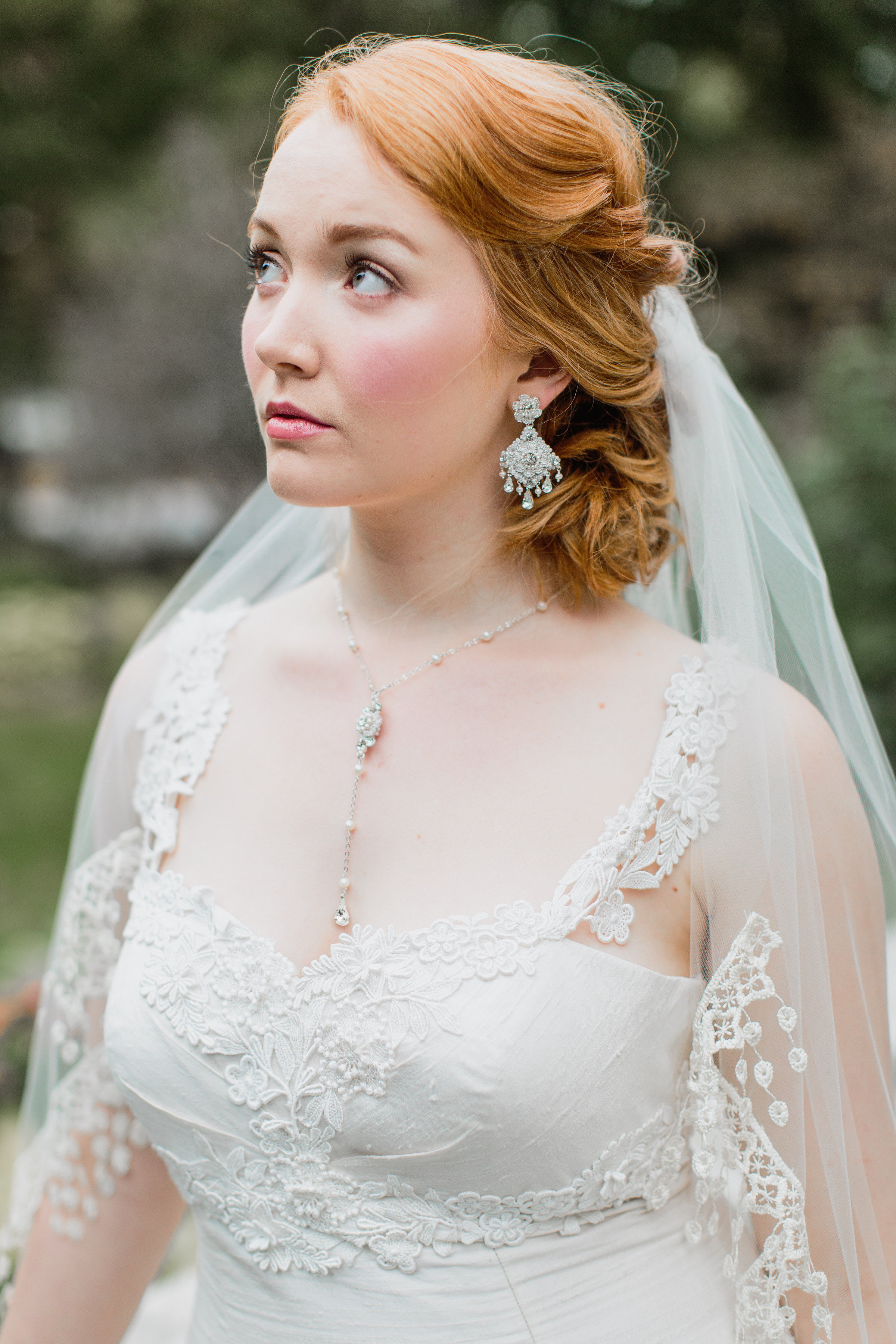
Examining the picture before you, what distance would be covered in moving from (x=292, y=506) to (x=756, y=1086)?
1.46m

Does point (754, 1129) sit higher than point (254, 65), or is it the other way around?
point (254, 65)

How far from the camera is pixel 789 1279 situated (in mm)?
1680

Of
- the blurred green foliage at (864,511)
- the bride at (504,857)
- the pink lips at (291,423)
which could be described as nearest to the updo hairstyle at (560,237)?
the bride at (504,857)

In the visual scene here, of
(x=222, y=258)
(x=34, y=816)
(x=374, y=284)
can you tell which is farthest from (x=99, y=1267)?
(x=222, y=258)

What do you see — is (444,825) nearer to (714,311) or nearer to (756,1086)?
(756,1086)

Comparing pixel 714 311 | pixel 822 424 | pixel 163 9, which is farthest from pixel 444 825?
pixel 163 9

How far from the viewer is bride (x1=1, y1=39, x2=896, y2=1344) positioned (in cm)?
165

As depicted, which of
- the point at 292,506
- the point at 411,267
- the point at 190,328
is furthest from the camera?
the point at 190,328

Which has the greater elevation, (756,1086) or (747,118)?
(747,118)

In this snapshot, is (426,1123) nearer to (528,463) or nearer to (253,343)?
(528,463)

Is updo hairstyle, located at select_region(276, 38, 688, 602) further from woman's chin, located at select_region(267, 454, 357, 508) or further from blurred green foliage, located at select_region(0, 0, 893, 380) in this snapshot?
blurred green foliage, located at select_region(0, 0, 893, 380)

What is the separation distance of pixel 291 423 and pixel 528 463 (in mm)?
448

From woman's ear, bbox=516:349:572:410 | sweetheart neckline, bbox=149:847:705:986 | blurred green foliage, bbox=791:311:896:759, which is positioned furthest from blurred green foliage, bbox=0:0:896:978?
sweetheart neckline, bbox=149:847:705:986

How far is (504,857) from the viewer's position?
5.64 ft
